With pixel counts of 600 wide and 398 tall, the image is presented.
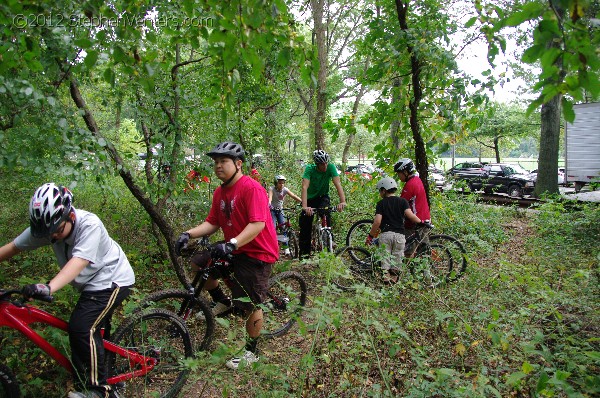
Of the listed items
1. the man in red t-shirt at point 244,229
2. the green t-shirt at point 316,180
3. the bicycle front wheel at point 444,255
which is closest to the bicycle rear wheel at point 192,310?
the man in red t-shirt at point 244,229

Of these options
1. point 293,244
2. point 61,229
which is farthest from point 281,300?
point 293,244

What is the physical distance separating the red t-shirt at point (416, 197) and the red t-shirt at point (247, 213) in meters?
3.12

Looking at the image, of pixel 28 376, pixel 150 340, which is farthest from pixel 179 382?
pixel 28 376

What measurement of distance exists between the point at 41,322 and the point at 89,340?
39 centimetres

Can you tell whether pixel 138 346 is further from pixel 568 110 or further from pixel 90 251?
pixel 568 110

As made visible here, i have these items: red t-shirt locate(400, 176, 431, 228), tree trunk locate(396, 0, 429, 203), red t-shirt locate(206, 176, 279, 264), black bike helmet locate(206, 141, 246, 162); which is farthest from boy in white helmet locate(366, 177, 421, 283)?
black bike helmet locate(206, 141, 246, 162)

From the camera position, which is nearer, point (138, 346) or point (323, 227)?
point (138, 346)

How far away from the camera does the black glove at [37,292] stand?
269cm

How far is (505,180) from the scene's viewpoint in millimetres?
21078

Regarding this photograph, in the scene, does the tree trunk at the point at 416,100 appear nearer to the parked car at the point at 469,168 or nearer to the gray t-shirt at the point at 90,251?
the gray t-shirt at the point at 90,251

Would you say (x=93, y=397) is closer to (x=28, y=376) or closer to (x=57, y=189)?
(x=28, y=376)

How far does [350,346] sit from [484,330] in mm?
1233

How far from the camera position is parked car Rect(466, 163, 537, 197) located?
20.3 m

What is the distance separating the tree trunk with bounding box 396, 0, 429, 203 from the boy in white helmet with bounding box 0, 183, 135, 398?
218 inches
